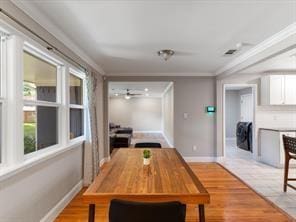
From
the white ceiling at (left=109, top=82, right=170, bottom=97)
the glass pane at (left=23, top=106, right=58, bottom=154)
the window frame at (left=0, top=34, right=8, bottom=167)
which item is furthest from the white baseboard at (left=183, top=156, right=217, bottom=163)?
the window frame at (left=0, top=34, right=8, bottom=167)

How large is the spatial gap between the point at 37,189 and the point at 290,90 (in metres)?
5.86

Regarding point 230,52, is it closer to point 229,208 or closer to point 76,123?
point 229,208

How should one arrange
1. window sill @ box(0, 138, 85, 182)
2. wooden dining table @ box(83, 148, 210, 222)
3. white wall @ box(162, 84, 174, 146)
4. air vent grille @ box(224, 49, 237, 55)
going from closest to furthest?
wooden dining table @ box(83, 148, 210, 222) < window sill @ box(0, 138, 85, 182) < air vent grille @ box(224, 49, 237, 55) < white wall @ box(162, 84, 174, 146)

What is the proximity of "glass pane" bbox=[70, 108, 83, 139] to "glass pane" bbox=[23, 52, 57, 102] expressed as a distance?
812mm

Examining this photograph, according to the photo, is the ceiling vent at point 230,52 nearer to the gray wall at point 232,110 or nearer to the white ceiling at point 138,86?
the white ceiling at point 138,86

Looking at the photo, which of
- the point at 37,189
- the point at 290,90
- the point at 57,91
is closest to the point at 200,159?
the point at 290,90

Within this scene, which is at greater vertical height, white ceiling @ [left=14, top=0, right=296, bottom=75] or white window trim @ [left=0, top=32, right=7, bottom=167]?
white ceiling @ [left=14, top=0, right=296, bottom=75]

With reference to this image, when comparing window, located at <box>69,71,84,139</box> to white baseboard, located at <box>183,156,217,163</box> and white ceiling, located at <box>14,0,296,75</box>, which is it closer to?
white ceiling, located at <box>14,0,296,75</box>

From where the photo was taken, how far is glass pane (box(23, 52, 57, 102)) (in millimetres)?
2627

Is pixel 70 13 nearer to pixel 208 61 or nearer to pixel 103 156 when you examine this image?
pixel 208 61

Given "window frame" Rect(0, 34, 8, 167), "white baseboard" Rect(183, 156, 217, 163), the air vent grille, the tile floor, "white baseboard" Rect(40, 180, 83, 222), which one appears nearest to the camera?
"window frame" Rect(0, 34, 8, 167)

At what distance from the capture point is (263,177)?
467 cm

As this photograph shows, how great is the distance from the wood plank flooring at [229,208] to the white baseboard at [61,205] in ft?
0.18

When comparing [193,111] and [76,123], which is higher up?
[193,111]
